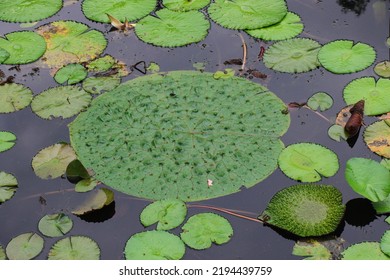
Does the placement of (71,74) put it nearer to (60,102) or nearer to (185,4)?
(60,102)

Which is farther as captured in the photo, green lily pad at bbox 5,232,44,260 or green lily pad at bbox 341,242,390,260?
green lily pad at bbox 5,232,44,260

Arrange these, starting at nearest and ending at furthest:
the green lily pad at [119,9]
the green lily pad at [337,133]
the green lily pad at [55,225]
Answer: the green lily pad at [55,225], the green lily pad at [337,133], the green lily pad at [119,9]

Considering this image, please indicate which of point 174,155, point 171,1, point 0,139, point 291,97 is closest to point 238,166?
point 174,155

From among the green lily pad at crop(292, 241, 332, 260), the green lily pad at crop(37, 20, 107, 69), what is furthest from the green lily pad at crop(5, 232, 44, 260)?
the green lily pad at crop(37, 20, 107, 69)

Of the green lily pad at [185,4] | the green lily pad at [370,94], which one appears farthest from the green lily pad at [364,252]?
the green lily pad at [185,4]

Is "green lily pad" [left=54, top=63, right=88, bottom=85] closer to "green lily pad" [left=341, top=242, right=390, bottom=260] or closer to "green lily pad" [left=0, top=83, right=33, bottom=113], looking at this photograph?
"green lily pad" [left=0, top=83, right=33, bottom=113]

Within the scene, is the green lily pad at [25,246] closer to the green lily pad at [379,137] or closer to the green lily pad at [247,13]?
the green lily pad at [379,137]
